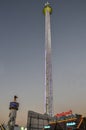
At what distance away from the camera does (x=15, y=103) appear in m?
112

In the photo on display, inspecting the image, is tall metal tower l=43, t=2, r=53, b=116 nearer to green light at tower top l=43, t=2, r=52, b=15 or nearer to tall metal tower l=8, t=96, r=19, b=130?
green light at tower top l=43, t=2, r=52, b=15

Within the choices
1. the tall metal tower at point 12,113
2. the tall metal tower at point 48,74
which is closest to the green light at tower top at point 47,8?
the tall metal tower at point 48,74

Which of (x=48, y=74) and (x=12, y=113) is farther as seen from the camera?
(x=48, y=74)

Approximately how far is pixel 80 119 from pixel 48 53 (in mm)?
71620

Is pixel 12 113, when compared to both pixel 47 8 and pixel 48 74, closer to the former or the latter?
pixel 48 74

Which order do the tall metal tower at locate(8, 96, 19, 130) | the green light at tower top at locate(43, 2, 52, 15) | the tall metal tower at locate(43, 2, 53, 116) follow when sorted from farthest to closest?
1. the green light at tower top at locate(43, 2, 52, 15)
2. the tall metal tower at locate(43, 2, 53, 116)
3. the tall metal tower at locate(8, 96, 19, 130)

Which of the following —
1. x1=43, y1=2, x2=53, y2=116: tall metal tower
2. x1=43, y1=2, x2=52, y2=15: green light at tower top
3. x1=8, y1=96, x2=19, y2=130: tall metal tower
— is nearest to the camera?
x1=8, y1=96, x2=19, y2=130: tall metal tower

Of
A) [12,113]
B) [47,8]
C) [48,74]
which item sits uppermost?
[47,8]

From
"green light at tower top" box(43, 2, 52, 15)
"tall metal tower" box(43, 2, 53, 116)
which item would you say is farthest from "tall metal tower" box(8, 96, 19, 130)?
"green light at tower top" box(43, 2, 52, 15)

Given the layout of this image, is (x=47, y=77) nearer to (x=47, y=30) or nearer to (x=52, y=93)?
(x=52, y=93)

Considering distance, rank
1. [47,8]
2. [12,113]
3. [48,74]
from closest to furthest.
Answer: [12,113], [48,74], [47,8]

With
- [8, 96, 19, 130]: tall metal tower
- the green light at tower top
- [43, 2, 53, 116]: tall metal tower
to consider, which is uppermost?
the green light at tower top

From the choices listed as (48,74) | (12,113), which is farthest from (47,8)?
(12,113)

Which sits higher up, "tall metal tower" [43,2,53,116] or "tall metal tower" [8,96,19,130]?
"tall metal tower" [43,2,53,116]
